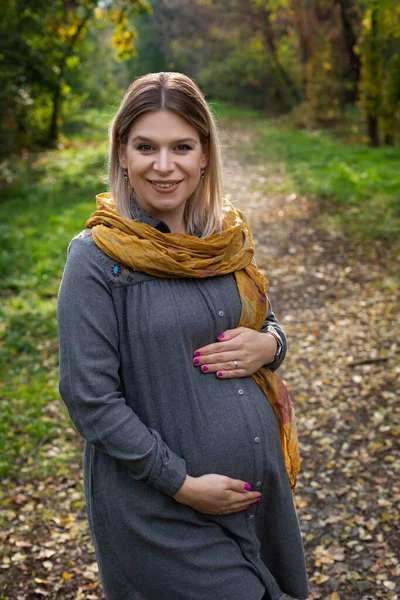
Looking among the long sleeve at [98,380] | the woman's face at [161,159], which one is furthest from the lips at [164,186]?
the long sleeve at [98,380]

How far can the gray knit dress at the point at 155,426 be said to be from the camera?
1753mm

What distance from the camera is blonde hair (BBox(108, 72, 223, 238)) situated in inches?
74.3

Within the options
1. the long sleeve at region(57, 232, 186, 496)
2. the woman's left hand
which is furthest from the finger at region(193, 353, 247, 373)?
the long sleeve at region(57, 232, 186, 496)

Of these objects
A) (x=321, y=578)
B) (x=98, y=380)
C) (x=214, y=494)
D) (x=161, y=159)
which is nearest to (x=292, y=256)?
(x=321, y=578)

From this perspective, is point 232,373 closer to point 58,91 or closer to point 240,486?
point 240,486

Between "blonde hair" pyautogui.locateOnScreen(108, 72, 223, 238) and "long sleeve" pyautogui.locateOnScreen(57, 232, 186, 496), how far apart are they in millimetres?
311

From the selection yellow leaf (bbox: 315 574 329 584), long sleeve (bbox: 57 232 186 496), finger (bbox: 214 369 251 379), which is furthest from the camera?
yellow leaf (bbox: 315 574 329 584)

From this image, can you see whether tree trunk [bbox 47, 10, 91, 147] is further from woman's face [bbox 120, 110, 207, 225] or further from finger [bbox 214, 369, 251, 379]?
finger [bbox 214, 369, 251, 379]

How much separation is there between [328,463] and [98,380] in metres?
2.99

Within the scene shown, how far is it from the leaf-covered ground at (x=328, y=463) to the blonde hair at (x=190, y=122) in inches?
A: 12.0

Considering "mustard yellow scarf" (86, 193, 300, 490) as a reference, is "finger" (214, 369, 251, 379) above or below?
below

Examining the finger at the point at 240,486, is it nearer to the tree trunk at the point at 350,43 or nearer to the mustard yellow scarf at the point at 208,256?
the mustard yellow scarf at the point at 208,256

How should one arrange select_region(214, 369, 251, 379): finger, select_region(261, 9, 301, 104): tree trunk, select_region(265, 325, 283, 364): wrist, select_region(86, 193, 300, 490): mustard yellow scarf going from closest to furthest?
1. select_region(86, 193, 300, 490): mustard yellow scarf
2. select_region(214, 369, 251, 379): finger
3. select_region(265, 325, 283, 364): wrist
4. select_region(261, 9, 301, 104): tree trunk

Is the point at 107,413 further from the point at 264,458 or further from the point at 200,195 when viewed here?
the point at 200,195
